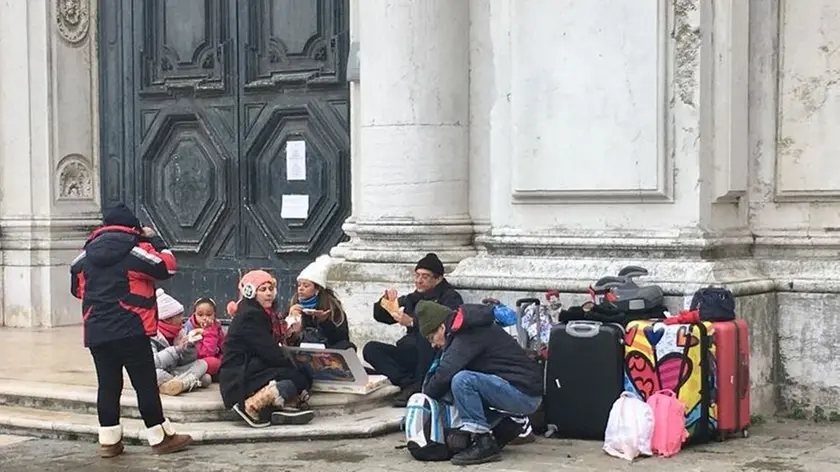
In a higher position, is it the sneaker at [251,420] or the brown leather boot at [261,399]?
the brown leather boot at [261,399]

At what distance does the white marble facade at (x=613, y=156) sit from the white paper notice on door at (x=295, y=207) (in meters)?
1.33

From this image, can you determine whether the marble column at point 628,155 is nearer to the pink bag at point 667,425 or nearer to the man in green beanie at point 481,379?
the pink bag at point 667,425

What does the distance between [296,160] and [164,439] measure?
4422 millimetres

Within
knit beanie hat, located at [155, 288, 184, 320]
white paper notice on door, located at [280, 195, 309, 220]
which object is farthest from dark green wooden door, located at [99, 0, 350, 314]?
knit beanie hat, located at [155, 288, 184, 320]

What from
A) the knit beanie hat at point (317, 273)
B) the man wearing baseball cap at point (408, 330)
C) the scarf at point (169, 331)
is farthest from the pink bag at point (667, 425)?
the scarf at point (169, 331)

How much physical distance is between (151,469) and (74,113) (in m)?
6.98

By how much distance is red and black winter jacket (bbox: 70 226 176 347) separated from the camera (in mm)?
8719

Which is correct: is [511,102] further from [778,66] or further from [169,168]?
[169,168]

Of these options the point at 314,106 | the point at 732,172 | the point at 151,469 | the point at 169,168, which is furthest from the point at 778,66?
the point at 169,168

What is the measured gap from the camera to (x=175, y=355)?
1000 centimetres

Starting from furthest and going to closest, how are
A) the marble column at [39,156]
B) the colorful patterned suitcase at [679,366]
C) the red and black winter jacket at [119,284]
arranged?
the marble column at [39,156] → the colorful patterned suitcase at [679,366] → the red and black winter jacket at [119,284]

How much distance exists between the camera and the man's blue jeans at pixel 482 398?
27.8ft

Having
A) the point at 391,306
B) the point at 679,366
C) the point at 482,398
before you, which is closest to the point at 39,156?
the point at 391,306

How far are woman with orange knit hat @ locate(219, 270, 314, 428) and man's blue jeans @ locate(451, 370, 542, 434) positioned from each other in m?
1.39
